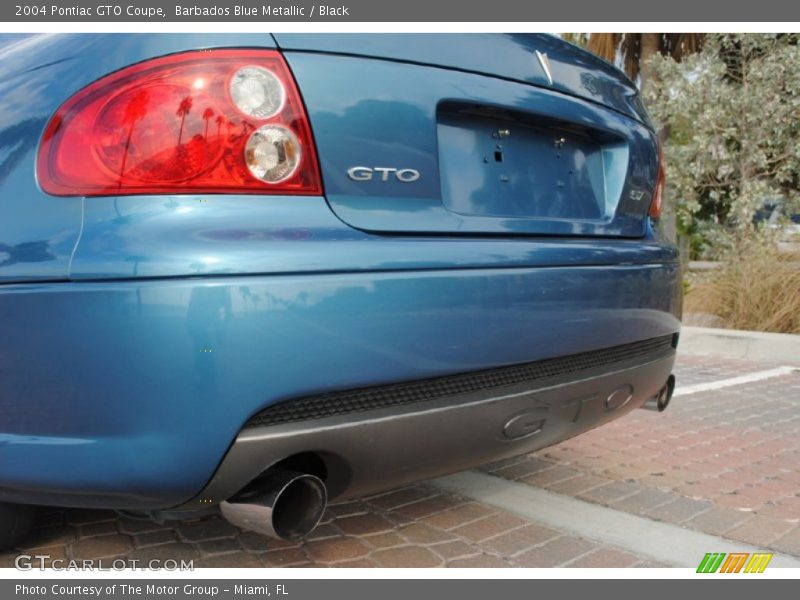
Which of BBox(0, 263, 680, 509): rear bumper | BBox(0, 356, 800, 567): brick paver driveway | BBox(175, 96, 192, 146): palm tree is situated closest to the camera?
BBox(0, 263, 680, 509): rear bumper

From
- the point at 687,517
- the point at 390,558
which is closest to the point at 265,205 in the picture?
the point at 390,558

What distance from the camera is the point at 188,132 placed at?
146 cm

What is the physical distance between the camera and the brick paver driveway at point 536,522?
207cm

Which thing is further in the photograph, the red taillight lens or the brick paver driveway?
the brick paver driveway

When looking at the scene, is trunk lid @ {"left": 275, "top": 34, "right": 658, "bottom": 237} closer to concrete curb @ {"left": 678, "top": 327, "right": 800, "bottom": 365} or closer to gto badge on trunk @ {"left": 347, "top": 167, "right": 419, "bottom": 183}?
gto badge on trunk @ {"left": 347, "top": 167, "right": 419, "bottom": 183}

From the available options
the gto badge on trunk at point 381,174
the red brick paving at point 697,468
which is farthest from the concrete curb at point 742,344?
the gto badge on trunk at point 381,174

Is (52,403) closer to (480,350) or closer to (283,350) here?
(283,350)

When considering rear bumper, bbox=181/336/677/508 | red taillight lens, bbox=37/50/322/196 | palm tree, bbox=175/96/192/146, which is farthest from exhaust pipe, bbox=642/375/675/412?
palm tree, bbox=175/96/192/146

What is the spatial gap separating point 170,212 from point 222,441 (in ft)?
1.49

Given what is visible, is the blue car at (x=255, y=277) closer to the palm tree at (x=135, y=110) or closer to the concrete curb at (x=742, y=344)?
the palm tree at (x=135, y=110)

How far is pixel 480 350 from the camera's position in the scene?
1.65 m

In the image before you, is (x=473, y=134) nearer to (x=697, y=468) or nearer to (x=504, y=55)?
(x=504, y=55)

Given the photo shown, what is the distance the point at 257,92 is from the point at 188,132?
0.54 ft

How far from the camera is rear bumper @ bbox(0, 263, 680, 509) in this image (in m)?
1.36
